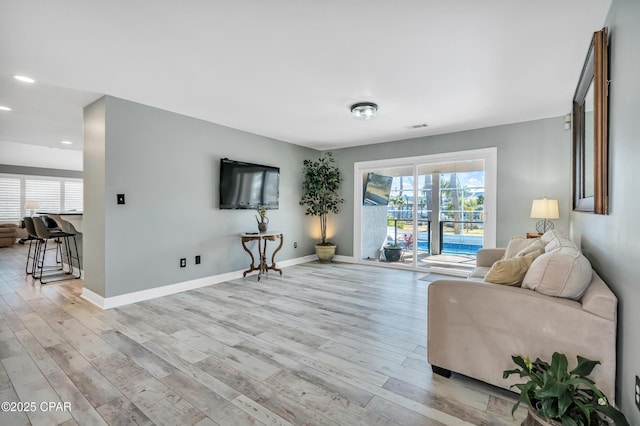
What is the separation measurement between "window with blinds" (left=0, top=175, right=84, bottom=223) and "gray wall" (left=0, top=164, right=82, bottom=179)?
120 mm

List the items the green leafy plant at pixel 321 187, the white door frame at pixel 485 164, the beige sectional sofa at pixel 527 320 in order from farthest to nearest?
the green leafy plant at pixel 321 187 < the white door frame at pixel 485 164 < the beige sectional sofa at pixel 527 320

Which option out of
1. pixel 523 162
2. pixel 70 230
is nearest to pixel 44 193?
pixel 70 230

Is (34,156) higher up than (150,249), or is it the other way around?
(34,156)

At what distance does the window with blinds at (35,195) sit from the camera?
8.58m

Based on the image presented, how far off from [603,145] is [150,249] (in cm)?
432

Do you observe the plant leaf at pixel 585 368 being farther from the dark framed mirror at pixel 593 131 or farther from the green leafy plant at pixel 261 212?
the green leafy plant at pixel 261 212

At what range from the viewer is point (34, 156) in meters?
7.68

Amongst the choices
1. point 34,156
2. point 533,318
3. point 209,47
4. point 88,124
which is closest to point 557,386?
point 533,318

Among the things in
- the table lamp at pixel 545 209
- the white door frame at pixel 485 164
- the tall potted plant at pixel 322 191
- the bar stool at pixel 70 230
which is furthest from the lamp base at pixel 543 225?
the bar stool at pixel 70 230

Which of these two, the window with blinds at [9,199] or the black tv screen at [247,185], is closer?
the black tv screen at [247,185]

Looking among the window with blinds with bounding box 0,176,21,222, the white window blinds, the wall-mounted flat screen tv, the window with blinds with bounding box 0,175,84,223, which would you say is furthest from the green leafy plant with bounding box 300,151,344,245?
the window with blinds with bounding box 0,176,21,222

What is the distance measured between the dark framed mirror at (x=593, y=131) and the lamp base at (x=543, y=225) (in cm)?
117

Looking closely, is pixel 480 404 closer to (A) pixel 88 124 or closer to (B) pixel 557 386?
(B) pixel 557 386

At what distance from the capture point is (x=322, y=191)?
600 centimetres
